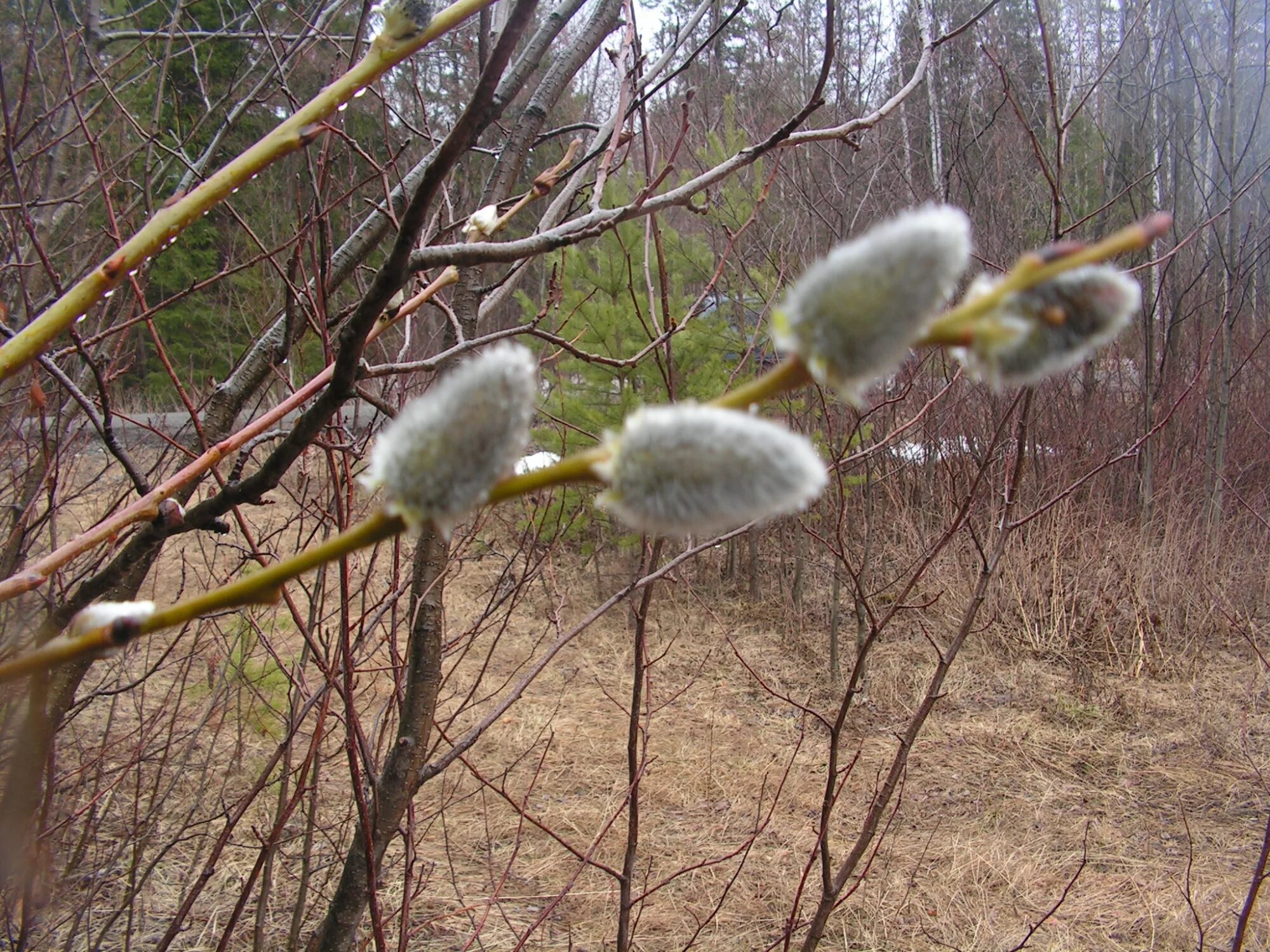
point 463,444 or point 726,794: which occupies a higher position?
point 726,794

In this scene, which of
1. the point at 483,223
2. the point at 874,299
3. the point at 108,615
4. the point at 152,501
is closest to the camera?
the point at 874,299

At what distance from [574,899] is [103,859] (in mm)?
2054

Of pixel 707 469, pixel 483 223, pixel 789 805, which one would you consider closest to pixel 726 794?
pixel 789 805

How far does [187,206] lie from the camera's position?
25.7 inches

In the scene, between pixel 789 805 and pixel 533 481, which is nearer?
pixel 533 481

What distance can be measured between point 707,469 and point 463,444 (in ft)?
0.37

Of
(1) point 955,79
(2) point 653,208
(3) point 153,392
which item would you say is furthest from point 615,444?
(3) point 153,392

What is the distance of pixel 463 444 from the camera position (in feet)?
1.29

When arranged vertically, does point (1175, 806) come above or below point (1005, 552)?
below

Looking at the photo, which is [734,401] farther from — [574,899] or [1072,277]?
[574,899]

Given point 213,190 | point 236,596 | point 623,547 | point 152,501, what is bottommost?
point 236,596

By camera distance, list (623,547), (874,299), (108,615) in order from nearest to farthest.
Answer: (874,299) → (108,615) → (623,547)

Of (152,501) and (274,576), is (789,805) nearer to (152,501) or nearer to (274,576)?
(152,501)

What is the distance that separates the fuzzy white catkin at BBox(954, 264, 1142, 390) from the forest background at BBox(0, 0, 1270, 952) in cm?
39
